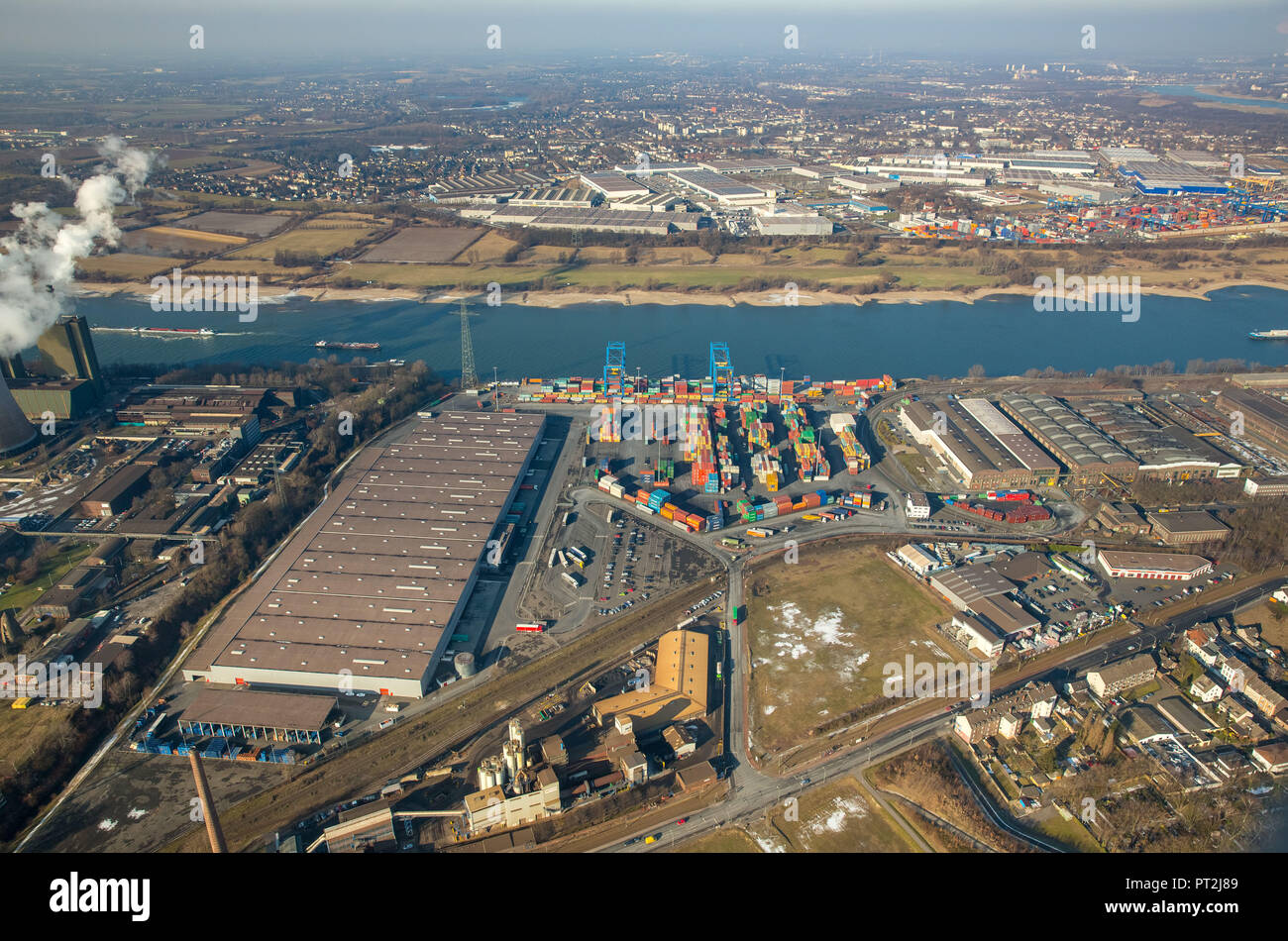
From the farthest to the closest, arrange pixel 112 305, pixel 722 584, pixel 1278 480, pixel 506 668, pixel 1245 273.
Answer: pixel 1245 273 → pixel 112 305 → pixel 1278 480 → pixel 722 584 → pixel 506 668

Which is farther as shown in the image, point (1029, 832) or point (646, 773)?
point (646, 773)

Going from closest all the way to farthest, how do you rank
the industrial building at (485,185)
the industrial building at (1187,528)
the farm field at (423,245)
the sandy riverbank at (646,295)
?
the industrial building at (1187,528), the sandy riverbank at (646,295), the farm field at (423,245), the industrial building at (485,185)

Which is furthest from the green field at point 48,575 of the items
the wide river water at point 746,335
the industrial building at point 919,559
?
the industrial building at point 919,559

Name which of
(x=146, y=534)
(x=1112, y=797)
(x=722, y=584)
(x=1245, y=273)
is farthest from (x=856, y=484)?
(x=1245, y=273)

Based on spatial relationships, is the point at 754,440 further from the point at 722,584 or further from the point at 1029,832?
the point at 1029,832

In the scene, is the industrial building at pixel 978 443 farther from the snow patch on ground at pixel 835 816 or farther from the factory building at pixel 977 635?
the snow patch on ground at pixel 835 816

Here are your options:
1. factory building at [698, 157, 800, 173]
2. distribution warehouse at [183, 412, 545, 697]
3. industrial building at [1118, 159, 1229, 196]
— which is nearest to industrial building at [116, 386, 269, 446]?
distribution warehouse at [183, 412, 545, 697]

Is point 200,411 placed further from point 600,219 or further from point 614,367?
point 600,219
